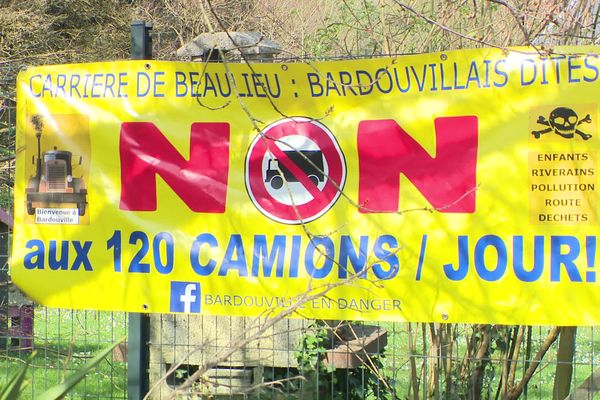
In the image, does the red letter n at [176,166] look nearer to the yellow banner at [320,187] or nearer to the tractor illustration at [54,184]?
the yellow banner at [320,187]

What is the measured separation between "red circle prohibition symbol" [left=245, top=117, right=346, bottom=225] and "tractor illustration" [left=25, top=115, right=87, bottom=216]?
1.04 meters

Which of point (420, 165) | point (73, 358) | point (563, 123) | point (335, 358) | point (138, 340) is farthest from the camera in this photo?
point (73, 358)

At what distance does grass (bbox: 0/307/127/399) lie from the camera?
563 cm

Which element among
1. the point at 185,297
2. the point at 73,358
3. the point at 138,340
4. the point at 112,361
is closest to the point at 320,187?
the point at 185,297

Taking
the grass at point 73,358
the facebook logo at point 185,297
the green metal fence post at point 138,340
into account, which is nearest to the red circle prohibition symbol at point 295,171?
the facebook logo at point 185,297

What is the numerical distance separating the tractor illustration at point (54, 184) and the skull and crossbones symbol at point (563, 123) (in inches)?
101

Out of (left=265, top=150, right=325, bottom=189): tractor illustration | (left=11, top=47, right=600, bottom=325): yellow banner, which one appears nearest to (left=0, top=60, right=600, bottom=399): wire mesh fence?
(left=11, top=47, right=600, bottom=325): yellow banner

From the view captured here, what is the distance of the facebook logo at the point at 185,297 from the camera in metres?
4.74

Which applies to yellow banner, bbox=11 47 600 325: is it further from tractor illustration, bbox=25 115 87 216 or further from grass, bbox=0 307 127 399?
grass, bbox=0 307 127 399

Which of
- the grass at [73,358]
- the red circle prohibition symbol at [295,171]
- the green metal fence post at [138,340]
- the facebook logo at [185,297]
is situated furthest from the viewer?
the grass at [73,358]

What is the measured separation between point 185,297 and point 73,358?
242 centimetres

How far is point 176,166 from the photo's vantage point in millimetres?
4844

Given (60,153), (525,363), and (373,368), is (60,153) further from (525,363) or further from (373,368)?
(525,363)

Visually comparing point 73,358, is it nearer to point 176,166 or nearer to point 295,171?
point 176,166
